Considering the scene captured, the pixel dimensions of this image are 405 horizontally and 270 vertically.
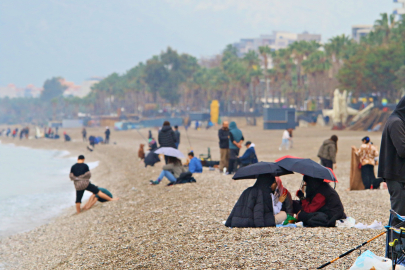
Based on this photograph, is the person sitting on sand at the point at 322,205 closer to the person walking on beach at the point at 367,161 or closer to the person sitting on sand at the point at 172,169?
the person walking on beach at the point at 367,161

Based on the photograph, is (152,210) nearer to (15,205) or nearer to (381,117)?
(15,205)

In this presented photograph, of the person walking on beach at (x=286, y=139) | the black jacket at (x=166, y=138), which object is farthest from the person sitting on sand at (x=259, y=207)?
the person walking on beach at (x=286, y=139)

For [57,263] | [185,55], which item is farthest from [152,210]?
A: [185,55]

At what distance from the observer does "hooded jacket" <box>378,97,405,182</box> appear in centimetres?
463

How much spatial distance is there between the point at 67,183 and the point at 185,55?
78.4 meters

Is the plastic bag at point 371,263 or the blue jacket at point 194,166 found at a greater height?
the plastic bag at point 371,263

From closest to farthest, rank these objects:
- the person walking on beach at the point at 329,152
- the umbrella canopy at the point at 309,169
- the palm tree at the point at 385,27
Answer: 1. the umbrella canopy at the point at 309,169
2. the person walking on beach at the point at 329,152
3. the palm tree at the point at 385,27

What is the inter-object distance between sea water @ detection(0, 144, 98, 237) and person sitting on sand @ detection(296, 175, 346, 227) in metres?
8.76

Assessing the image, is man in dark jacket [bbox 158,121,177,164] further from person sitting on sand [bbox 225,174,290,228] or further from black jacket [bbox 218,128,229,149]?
person sitting on sand [bbox 225,174,290,228]

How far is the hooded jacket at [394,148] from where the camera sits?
4.63m

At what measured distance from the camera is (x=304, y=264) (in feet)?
17.8

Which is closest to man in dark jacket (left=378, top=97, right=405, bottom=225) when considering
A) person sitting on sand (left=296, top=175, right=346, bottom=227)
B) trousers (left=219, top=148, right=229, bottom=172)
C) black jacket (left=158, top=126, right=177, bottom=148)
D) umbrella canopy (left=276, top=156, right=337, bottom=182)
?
umbrella canopy (left=276, top=156, right=337, bottom=182)

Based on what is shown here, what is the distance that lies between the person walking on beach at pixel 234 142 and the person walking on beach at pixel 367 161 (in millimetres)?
3352

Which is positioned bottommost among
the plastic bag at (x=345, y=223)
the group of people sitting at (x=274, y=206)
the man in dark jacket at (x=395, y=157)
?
the plastic bag at (x=345, y=223)
